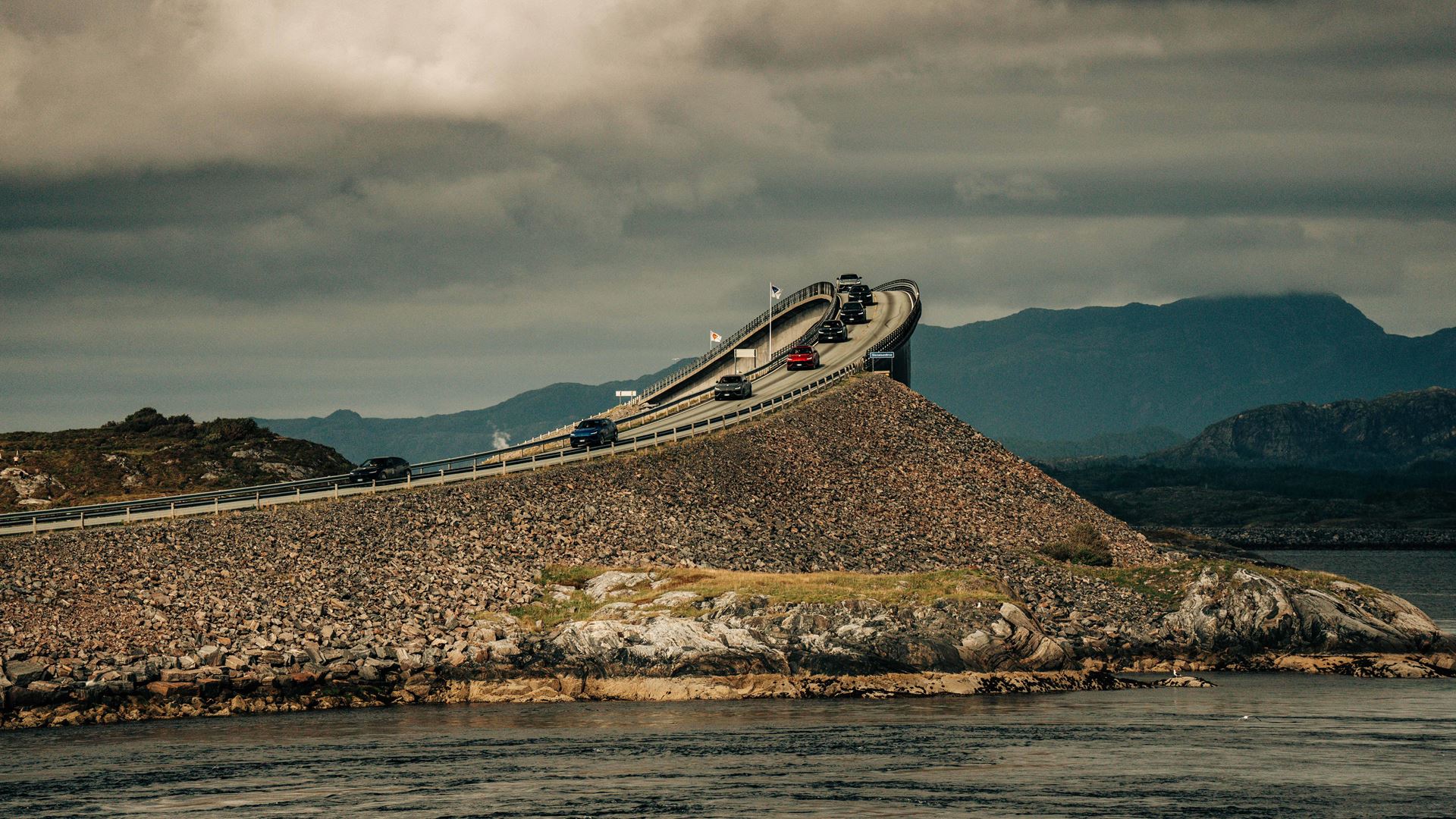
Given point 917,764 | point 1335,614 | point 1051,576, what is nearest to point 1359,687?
point 1335,614

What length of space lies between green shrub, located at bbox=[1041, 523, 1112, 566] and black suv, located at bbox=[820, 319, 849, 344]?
149 ft

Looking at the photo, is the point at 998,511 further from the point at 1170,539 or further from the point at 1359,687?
the point at 1170,539

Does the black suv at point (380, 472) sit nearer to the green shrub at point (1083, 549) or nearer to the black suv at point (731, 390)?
the black suv at point (731, 390)

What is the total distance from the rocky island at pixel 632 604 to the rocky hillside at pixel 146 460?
26.8 meters

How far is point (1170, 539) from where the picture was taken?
129 meters

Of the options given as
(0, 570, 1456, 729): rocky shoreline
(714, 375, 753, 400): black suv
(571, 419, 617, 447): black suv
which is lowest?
(0, 570, 1456, 729): rocky shoreline

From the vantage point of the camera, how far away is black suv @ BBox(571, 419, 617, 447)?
Answer: 90.9 meters

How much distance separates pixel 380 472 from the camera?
8212 cm

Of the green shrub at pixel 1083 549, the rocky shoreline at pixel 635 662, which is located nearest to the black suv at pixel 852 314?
the green shrub at pixel 1083 549

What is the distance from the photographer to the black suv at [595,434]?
90.9 metres

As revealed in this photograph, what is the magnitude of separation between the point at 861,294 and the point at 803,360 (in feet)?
103

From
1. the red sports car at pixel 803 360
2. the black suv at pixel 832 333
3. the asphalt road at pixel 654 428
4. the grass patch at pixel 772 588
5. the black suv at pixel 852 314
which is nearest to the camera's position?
the grass patch at pixel 772 588

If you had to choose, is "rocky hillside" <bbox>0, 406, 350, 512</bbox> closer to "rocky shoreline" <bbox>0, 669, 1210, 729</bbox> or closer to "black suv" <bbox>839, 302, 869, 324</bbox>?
"rocky shoreline" <bbox>0, 669, 1210, 729</bbox>

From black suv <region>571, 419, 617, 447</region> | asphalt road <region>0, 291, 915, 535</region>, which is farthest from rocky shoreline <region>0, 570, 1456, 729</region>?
black suv <region>571, 419, 617, 447</region>
